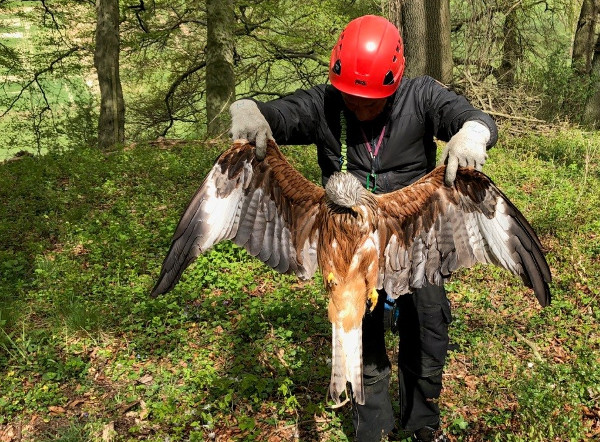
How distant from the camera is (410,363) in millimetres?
3156

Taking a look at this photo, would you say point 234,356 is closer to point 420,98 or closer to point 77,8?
point 420,98

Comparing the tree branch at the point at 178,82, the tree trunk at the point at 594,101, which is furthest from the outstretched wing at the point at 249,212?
the tree branch at the point at 178,82

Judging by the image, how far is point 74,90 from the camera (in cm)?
1526

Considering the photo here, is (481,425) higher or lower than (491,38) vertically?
lower

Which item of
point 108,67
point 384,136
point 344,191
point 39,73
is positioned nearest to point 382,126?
point 384,136

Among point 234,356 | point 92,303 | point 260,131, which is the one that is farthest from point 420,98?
point 92,303

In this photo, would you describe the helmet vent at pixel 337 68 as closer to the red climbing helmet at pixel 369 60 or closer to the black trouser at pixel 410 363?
the red climbing helmet at pixel 369 60

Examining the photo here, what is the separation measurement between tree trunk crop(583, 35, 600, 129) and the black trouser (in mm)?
12183

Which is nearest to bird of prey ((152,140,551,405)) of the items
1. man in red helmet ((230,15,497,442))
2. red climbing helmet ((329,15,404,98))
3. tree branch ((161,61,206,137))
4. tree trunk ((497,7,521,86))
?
man in red helmet ((230,15,497,442))

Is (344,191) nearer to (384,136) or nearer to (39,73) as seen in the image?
(384,136)

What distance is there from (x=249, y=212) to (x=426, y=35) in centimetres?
768

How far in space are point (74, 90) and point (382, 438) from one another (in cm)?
1553

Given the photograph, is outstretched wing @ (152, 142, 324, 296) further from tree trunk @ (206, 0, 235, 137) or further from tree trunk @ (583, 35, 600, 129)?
tree trunk @ (583, 35, 600, 129)

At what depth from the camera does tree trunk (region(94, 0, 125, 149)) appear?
1055 cm
